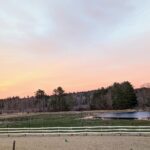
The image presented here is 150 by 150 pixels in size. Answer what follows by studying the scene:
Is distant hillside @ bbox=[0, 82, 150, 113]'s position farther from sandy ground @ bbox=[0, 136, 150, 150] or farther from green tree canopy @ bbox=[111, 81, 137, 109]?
sandy ground @ bbox=[0, 136, 150, 150]

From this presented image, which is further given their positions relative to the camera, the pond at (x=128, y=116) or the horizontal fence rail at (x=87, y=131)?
the pond at (x=128, y=116)

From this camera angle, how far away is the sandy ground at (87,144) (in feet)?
113

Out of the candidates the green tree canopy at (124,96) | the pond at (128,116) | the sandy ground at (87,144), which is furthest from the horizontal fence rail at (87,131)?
the green tree canopy at (124,96)

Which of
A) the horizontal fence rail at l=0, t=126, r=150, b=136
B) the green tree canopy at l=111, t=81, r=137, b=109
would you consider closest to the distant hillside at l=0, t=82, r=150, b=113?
the green tree canopy at l=111, t=81, r=137, b=109

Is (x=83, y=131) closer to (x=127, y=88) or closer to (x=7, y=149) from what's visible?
(x=7, y=149)

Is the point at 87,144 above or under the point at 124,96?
under

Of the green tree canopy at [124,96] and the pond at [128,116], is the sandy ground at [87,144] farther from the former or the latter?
the green tree canopy at [124,96]

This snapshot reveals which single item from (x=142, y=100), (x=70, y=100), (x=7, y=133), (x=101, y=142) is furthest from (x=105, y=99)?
(x=101, y=142)

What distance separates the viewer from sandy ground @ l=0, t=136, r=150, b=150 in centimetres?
3456

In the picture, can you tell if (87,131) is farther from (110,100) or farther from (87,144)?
(110,100)

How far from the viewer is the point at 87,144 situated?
36812mm

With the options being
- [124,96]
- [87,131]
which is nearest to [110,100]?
[124,96]

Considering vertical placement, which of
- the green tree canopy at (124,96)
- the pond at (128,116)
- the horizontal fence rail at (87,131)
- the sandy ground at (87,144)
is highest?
the green tree canopy at (124,96)

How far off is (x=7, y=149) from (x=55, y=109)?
13645cm
